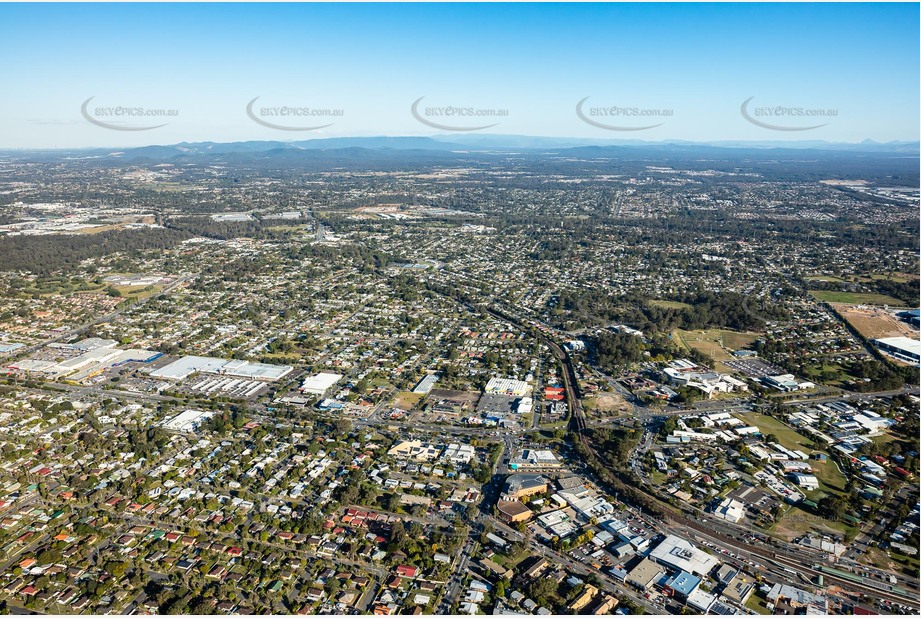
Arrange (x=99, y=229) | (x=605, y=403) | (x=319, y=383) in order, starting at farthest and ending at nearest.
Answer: (x=99, y=229), (x=319, y=383), (x=605, y=403)

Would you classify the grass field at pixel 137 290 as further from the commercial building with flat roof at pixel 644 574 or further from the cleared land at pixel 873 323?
the cleared land at pixel 873 323

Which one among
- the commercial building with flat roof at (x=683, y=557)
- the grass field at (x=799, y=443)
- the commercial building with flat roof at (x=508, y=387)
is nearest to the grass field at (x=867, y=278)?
the grass field at (x=799, y=443)

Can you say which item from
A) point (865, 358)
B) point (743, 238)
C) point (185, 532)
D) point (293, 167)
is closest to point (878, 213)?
point (743, 238)

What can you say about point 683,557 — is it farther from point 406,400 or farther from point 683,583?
point 406,400

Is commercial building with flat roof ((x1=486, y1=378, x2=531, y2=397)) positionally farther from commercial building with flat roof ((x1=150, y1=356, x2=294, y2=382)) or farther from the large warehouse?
the large warehouse

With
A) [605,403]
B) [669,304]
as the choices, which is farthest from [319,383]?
[669,304]

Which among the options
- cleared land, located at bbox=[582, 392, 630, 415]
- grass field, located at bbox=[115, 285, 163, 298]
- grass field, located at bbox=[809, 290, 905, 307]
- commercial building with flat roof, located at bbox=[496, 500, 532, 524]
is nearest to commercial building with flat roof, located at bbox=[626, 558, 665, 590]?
commercial building with flat roof, located at bbox=[496, 500, 532, 524]

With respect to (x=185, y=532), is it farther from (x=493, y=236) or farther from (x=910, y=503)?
(x=493, y=236)
